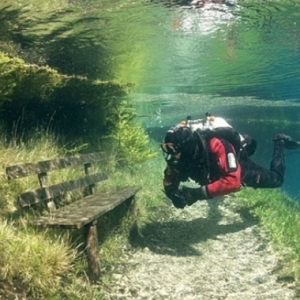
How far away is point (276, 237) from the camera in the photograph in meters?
8.47

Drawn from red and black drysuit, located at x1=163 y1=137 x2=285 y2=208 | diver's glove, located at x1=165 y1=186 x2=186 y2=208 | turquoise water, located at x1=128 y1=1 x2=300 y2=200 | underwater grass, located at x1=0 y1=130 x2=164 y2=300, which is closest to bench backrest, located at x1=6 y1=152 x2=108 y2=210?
underwater grass, located at x1=0 y1=130 x2=164 y2=300

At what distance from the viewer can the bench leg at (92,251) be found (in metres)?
5.92

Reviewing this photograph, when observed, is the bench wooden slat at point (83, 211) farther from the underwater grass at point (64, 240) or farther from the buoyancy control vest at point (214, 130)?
the buoyancy control vest at point (214, 130)

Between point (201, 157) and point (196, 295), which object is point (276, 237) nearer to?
point (201, 157)

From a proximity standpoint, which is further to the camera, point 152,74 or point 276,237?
point 152,74

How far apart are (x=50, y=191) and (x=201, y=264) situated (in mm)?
2919

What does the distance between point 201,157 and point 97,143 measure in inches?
221

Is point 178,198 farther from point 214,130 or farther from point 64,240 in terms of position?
point 64,240

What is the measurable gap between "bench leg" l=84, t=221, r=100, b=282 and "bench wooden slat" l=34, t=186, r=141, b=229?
0.63 ft

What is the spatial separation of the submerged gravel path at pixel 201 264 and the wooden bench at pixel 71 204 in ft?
2.50

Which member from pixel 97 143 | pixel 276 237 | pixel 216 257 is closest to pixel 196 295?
pixel 216 257

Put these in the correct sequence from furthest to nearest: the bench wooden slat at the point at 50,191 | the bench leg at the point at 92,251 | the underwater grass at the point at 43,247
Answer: the bench wooden slat at the point at 50,191 < the bench leg at the point at 92,251 < the underwater grass at the point at 43,247

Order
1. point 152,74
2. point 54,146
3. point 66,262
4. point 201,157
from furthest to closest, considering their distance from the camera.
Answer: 1. point 152,74
2. point 54,146
3. point 201,157
4. point 66,262

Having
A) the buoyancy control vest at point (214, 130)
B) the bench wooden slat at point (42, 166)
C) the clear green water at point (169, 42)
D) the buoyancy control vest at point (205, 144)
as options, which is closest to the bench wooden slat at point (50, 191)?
the bench wooden slat at point (42, 166)
